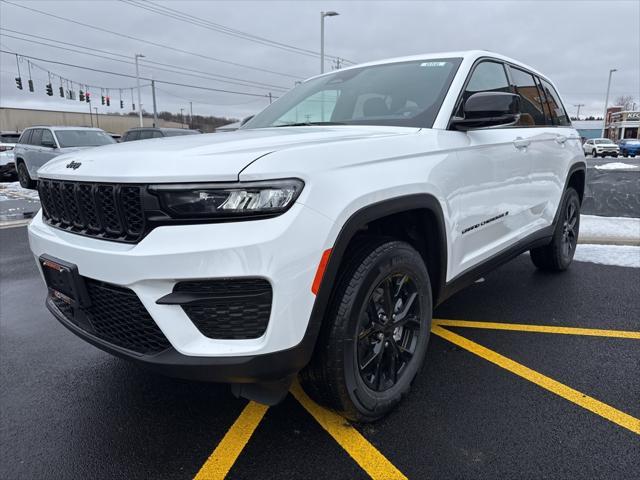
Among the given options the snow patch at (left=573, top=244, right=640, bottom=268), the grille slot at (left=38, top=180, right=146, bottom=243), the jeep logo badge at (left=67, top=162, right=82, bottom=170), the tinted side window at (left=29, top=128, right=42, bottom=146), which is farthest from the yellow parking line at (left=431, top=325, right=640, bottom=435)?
the tinted side window at (left=29, top=128, right=42, bottom=146)

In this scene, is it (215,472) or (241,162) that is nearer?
(241,162)

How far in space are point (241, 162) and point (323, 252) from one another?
18.0 inches

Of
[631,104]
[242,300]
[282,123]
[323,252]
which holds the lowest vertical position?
[242,300]

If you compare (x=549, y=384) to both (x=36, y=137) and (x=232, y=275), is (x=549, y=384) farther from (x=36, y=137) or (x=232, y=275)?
(x=36, y=137)

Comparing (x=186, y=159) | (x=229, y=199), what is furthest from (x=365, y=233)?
(x=186, y=159)

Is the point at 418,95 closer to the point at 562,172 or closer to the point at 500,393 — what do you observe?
the point at 500,393

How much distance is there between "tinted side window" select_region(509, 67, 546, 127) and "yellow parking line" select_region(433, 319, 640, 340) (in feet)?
4.95

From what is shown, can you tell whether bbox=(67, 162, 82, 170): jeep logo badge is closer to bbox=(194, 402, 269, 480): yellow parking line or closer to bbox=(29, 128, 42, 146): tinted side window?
bbox=(194, 402, 269, 480): yellow parking line

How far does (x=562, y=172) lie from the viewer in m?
4.24

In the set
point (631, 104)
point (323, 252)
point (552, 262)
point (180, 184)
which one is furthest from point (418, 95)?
point (631, 104)

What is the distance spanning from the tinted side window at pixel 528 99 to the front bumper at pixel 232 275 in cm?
252

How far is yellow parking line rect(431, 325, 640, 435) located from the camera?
2.33 metres

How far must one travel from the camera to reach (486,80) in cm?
319

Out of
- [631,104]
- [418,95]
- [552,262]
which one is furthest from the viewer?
→ [631,104]
